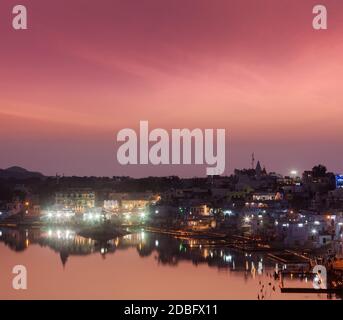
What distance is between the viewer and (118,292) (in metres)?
10.3

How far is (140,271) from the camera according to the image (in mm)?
12445

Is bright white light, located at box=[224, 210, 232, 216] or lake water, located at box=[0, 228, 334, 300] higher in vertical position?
bright white light, located at box=[224, 210, 232, 216]

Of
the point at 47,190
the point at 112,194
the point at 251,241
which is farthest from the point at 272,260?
the point at 47,190

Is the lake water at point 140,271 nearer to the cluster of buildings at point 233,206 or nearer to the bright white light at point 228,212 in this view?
the cluster of buildings at point 233,206

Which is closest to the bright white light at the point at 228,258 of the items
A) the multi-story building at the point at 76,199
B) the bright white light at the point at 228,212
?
the bright white light at the point at 228,212

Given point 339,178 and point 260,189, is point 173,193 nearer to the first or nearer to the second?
point 260,189

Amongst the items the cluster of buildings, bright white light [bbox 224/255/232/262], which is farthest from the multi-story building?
bright white light [bbox 224/255/232/262]

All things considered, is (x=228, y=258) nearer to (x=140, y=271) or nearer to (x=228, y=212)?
(x=140, y=271)

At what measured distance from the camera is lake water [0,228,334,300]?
10.0 m

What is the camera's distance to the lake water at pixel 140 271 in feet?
32.9

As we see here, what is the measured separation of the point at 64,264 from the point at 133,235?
757 centimetres

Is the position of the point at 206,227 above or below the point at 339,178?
below

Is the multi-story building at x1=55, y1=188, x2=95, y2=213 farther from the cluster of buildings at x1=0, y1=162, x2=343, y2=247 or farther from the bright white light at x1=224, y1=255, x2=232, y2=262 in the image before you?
the bright white light at x1=224, y1=255, x2=232, y2=262

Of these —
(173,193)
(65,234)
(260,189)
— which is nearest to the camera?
(65,234)
